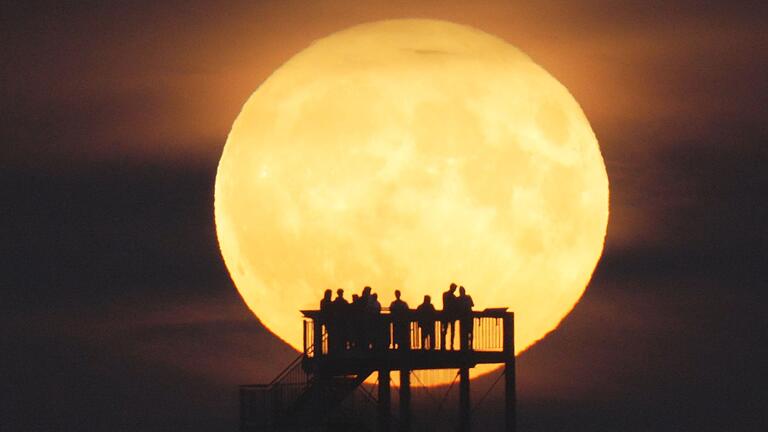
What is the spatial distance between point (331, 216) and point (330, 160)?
1.77 meters

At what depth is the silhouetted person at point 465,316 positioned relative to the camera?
81.2m

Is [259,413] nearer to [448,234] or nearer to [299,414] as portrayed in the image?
[299,414]

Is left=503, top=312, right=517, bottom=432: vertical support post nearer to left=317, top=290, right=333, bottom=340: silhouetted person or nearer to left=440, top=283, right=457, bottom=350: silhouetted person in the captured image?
left=440, top=283, right=457, bottom=350: silhouetted person

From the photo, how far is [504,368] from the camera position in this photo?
83.9 m

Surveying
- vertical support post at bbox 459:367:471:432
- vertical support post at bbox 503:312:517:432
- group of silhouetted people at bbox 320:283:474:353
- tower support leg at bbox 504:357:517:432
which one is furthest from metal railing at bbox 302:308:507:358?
vertical support post at bbox 459:367:471:432

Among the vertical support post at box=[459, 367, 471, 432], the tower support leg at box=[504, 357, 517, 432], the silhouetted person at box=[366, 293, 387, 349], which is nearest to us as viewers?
the silhouetted person at box=[366, 293, 387, 349]

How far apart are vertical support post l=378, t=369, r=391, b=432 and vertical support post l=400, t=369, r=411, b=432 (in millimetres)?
419

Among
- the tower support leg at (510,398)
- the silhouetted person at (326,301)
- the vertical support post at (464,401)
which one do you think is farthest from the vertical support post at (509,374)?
the silhouetted person at (326,301)

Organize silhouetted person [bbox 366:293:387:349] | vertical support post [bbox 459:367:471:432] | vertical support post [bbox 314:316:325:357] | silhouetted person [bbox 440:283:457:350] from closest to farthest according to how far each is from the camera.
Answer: silhouetted person [bbox 366:293:387:349], vertical support post [bbox 314:316:325:357], silhouetted person [bbox 440:283:457:350], vertical support post [bbox 459:367:471:432]

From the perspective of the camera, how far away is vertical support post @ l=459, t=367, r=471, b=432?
84.2 meters

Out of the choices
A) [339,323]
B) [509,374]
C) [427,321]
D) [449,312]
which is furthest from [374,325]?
[509,374]

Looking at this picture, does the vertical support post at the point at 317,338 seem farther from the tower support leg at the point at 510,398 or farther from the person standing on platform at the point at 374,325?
the tower support leg at the point at 510,398

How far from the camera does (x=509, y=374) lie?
83688 mm

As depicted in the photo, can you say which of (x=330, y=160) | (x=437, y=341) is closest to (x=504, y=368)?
(x=437, y=341)
